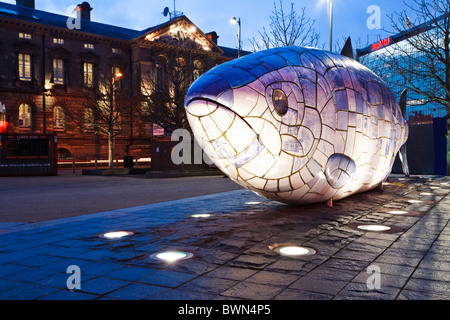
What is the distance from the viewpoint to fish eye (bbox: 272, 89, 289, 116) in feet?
17.5

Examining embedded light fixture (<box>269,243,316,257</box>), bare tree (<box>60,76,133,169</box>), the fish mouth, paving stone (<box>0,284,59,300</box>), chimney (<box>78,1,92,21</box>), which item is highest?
chimney (<box>78,1,92,21</box>)

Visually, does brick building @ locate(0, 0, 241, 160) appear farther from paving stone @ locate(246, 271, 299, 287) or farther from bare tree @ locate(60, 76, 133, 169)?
paving stone @ locate(246, 271, 299, 287)

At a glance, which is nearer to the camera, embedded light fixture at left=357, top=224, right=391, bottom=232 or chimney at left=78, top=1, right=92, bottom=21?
embedded light fixture at left=357, top=224, right=391, bottom=232

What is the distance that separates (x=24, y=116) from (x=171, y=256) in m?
36.4

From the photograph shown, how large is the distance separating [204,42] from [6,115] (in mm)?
20905

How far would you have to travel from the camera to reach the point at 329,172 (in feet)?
20.6

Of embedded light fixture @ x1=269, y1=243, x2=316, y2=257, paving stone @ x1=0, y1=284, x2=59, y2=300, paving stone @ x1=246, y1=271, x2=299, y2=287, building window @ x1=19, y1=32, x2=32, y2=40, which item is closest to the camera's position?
paving stone @ x1=0, y1=284, x2=59, y2=300

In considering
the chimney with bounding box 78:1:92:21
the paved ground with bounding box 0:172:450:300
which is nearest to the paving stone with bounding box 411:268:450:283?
the paved ground with bounding box 0:172:450:300

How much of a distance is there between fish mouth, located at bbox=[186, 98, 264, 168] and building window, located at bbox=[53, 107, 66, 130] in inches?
1389

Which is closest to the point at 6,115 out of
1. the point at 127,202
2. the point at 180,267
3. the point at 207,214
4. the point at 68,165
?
the point at 68,165

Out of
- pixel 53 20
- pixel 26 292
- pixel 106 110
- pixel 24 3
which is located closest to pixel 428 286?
pixel 26 292

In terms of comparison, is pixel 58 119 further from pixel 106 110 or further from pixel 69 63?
pixel 106 110

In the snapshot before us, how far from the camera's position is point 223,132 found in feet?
16.7

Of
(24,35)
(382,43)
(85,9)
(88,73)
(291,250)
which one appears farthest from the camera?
(382,43)
